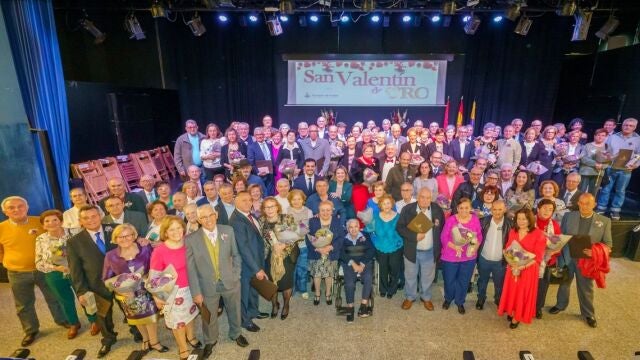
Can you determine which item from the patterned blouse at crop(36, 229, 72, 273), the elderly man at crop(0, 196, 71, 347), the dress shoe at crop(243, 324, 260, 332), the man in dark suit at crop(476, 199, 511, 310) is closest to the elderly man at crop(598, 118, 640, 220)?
the man in dark suit at crop(476, 199, 511, 310)

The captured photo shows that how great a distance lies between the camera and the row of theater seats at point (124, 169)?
6.70 metres

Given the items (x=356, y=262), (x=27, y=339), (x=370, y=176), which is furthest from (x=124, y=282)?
(x=370, y=176)

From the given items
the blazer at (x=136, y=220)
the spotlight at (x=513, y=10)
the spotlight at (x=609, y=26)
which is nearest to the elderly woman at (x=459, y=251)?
the blazer at (x=136, y=220)

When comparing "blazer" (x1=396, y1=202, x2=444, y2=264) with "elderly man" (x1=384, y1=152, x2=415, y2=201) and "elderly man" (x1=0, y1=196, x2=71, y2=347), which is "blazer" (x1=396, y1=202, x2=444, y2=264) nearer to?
"elderly man" (x1=384, y1=152, x2=415, y2=201)

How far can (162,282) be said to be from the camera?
2791 mm

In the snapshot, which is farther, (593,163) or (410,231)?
(593,163)

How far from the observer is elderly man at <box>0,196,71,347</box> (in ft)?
10.8

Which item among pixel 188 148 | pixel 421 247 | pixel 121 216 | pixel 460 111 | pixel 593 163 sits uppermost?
pixel 460 111

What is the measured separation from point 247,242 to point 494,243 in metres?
2.88

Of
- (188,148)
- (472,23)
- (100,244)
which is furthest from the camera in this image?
(472,23)

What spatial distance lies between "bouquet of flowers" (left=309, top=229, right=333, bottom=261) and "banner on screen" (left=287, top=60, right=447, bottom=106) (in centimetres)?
643

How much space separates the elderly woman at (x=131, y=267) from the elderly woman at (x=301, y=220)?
5.27ft

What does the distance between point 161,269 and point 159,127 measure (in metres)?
7.40

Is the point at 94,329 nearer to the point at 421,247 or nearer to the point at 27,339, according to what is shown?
the point at 27,339
